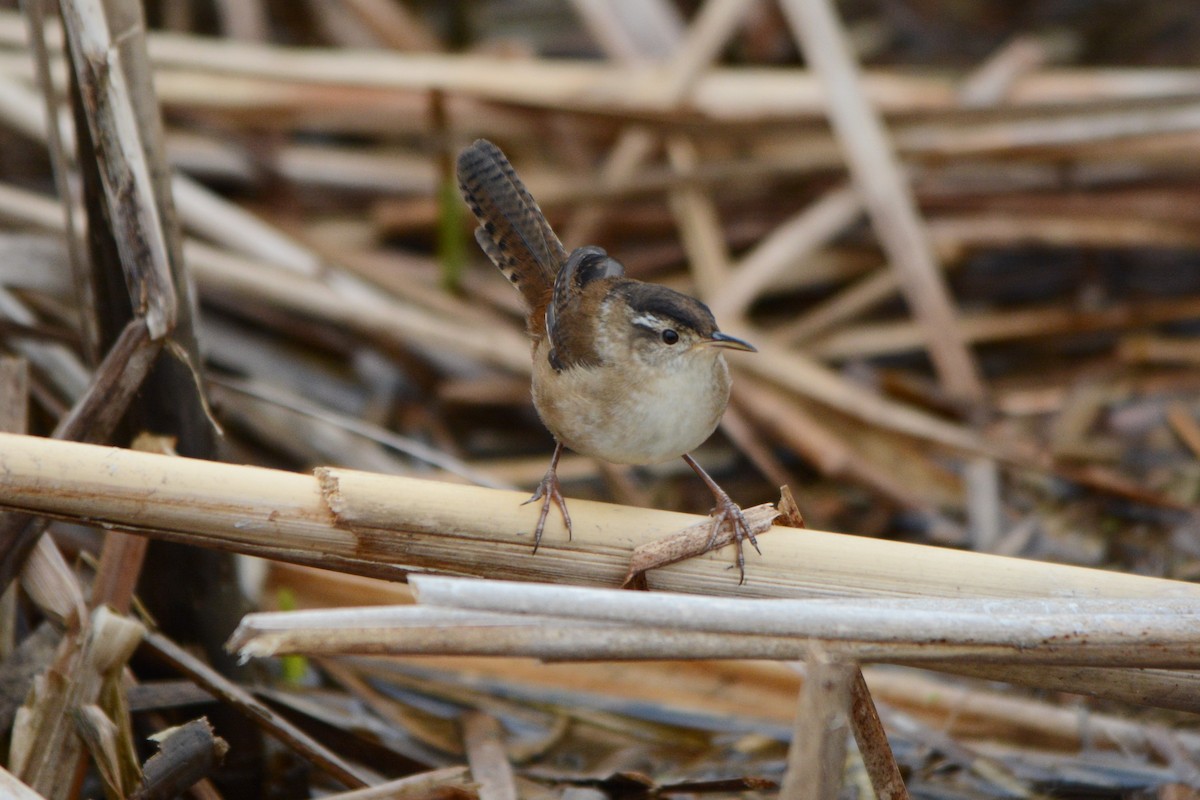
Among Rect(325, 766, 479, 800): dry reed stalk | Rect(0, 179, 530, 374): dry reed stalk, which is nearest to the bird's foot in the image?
Rect(325, 766, 479, 800): dry reed stalk

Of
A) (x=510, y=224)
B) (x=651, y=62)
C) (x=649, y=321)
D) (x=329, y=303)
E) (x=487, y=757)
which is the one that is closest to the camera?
(x=649, y=321)

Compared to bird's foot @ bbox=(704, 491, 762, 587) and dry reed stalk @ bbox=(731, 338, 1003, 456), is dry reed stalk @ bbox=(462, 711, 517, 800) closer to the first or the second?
bird's foot @ bbox=(704, 491, 762, 587)

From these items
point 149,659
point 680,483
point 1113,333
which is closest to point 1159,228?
point 1113,333

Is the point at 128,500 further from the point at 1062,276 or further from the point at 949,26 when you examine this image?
the point at 949,26

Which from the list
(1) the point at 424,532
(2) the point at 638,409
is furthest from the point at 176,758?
(2) the point at 638,409

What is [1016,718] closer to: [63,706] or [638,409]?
[638,409]

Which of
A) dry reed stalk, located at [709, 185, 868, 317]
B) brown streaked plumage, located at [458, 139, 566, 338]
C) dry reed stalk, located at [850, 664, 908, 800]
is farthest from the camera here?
dry reed stalk, located at [709, 185, 868, 317]
